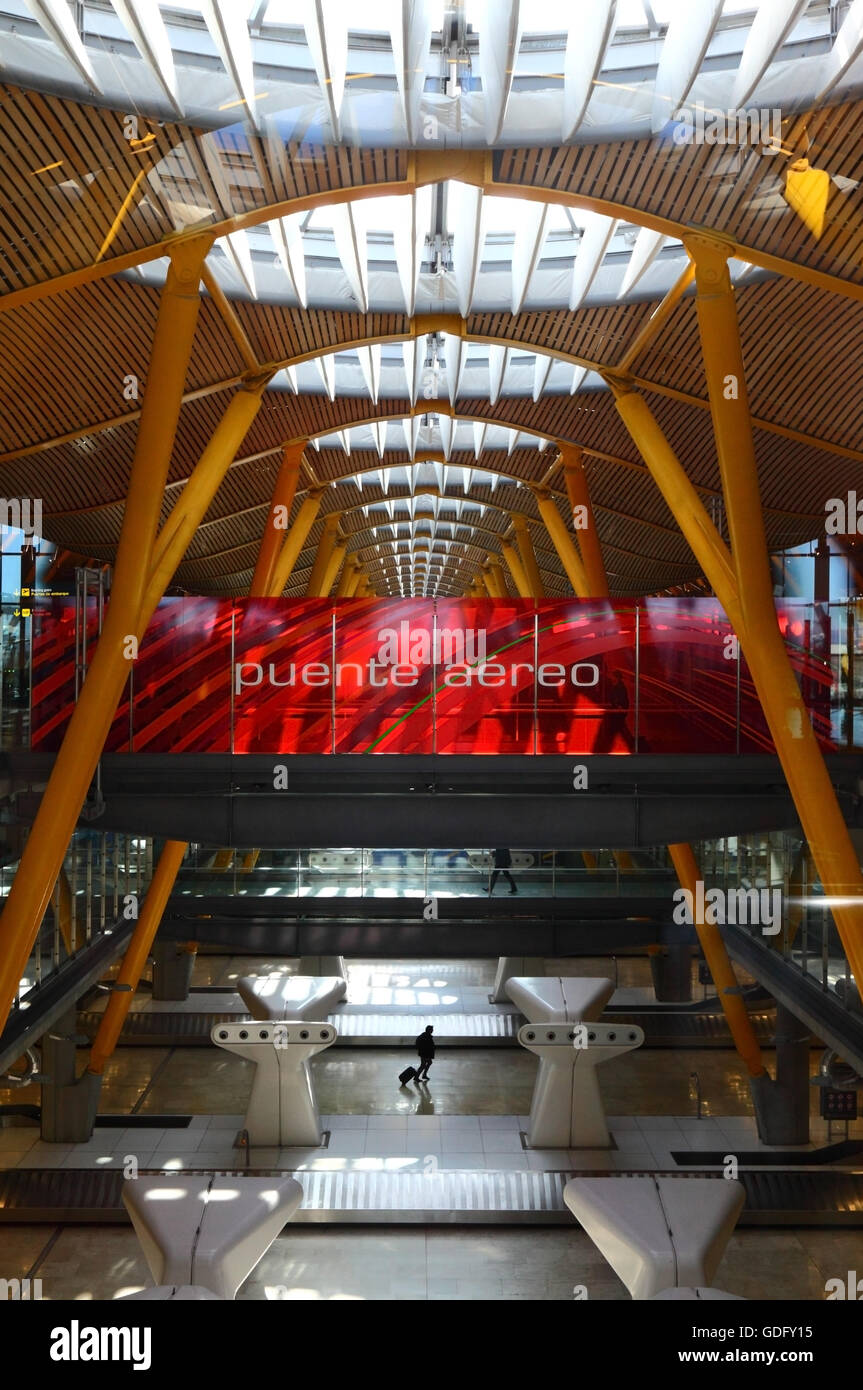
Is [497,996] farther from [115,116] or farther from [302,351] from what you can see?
[115,116]

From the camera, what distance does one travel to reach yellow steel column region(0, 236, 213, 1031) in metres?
10.7

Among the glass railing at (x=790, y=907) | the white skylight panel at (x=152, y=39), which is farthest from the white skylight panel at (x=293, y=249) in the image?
the glass railing at (x=790, y=907)

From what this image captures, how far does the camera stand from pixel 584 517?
1002 inches

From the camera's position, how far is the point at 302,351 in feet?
64.0

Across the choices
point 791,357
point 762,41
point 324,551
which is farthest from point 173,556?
point 324,551

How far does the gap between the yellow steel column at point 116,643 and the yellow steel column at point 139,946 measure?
18.2 feet

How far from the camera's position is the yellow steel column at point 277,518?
23.4 m

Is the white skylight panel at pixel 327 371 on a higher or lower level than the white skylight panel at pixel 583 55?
higher

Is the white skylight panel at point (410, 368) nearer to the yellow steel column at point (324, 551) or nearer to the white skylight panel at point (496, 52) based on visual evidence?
the white skylight panel at point (496, 52)

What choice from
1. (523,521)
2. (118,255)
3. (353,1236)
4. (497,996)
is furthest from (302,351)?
(523,521)

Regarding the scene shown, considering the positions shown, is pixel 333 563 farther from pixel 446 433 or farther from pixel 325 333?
pixel 325 333

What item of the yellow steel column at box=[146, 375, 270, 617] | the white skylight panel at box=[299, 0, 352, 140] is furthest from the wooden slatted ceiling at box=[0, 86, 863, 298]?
the yellow steel column at box=[146, 375, 270, 617]

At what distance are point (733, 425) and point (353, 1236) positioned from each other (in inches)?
466

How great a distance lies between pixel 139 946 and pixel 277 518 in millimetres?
9697
